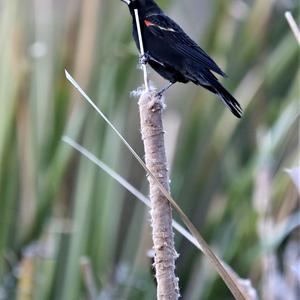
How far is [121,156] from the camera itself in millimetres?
2410

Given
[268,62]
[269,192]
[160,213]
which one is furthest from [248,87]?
[160,213]

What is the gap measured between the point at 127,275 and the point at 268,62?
2.26 feet

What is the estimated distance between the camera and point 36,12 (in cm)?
230

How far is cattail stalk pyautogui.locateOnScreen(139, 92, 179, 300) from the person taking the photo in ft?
3.01

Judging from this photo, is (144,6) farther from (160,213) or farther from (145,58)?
(160,213)

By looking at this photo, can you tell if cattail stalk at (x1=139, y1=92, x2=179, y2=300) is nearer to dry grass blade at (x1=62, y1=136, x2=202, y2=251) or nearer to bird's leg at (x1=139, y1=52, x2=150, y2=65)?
dry grass blade at (x1=62, y1=136, x2=202, y2=251)

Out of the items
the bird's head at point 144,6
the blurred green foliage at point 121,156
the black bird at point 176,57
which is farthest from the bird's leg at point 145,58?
the blurred green foliage at point 121,156

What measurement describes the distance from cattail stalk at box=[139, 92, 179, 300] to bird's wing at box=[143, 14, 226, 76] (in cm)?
37

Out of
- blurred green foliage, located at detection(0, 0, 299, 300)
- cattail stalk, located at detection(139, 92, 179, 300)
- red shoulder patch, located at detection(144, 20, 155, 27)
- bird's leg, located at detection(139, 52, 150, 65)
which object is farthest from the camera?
blurred green foliage, located at detection(0, 0, 299, 300)

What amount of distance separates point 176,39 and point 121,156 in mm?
1067

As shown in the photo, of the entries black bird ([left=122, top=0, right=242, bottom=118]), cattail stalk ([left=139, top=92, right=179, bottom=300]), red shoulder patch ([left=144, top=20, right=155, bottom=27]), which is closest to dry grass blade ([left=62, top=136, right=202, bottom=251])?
cattail stalk ([left=139, top=92, right=179, bottom=300])

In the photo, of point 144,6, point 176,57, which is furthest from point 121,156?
point 176,57

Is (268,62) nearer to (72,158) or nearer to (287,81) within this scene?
(287,81)

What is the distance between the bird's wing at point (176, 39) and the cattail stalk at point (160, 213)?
37 centimetres
